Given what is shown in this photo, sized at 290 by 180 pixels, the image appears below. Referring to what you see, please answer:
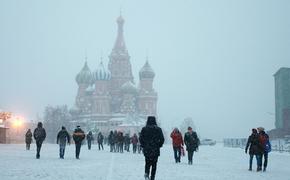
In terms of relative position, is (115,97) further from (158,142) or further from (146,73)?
(158,142)

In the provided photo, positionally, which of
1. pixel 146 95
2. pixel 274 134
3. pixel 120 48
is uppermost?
pixel 120 48

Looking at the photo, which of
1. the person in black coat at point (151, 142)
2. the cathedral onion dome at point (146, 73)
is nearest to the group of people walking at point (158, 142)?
the person in black coat at point (151, 142)

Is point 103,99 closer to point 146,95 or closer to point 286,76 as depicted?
point 146,95

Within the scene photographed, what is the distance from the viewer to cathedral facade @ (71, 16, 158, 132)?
429 ft

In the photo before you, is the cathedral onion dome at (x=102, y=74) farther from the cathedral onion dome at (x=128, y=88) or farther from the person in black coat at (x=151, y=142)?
the person in black coat at (x=151, y=142)

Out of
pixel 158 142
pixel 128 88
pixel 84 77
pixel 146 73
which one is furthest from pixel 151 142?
pixel 84 77

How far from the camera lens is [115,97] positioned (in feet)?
448

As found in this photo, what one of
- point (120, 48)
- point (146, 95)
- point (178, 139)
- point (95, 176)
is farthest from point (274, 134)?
point (95, 176)

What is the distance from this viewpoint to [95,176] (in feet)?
48.4

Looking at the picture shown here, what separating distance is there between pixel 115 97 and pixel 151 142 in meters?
123

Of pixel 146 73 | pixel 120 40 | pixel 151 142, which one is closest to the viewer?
pixel 151 142

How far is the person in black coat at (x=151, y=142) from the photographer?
13352mm

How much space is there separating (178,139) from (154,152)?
10.6 meters

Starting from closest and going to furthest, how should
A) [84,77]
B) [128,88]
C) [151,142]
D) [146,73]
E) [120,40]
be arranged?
[151,142], [128,88], [146,73], [84,77], [120,40]
